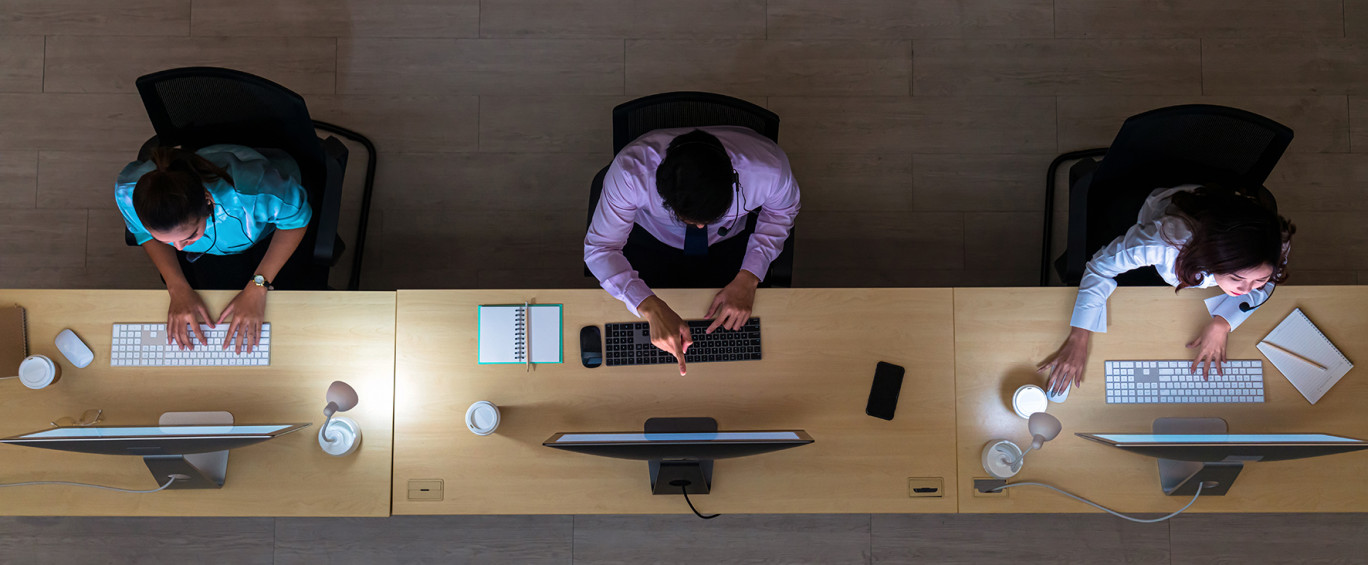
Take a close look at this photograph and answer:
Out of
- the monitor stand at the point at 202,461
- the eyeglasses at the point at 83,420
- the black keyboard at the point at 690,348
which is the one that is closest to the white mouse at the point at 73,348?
the eyeglasses at the point at 83,420

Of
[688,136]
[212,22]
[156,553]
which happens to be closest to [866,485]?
[688,136]

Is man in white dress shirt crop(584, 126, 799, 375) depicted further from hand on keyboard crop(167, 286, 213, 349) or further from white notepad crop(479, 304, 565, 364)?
hand on keyboard crop(167, 286, 213, 349)

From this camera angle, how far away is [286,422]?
1759mm

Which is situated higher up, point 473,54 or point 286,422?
point 473,54

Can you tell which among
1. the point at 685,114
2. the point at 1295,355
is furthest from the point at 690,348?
the point at 1295,355

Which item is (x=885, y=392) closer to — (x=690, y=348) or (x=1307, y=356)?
(x=690, y=348)

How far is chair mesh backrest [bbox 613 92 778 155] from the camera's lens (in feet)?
5.56

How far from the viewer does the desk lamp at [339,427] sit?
1.70 m

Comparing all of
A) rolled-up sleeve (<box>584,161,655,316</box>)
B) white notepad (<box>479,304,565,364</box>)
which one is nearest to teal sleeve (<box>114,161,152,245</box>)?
white notepad (<box>479,304,565,364</box>)

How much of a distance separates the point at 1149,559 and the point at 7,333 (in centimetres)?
349

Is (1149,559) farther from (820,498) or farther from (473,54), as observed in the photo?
(473,54)

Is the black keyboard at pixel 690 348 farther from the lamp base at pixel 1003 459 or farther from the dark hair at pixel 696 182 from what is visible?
the lamp base at pixel 1003 459

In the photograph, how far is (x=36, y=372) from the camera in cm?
171

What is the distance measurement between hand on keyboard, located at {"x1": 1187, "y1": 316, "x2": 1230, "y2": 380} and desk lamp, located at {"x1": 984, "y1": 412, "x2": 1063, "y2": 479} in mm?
393
